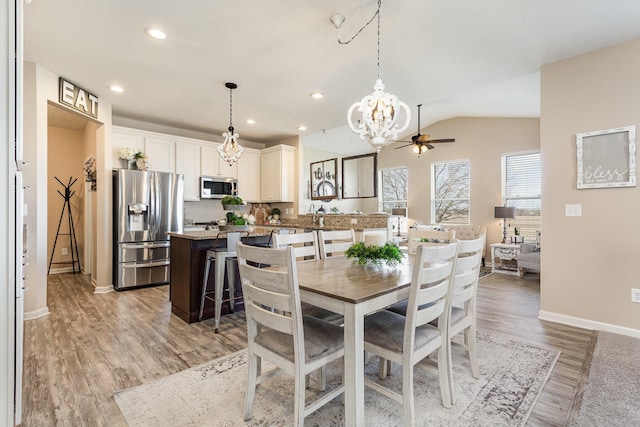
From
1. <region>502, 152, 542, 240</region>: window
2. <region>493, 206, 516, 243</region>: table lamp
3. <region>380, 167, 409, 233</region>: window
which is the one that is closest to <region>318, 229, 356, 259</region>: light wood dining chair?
<region>493, 206, 516, 243</region>: table lamp

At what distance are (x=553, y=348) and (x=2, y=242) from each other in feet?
11.7

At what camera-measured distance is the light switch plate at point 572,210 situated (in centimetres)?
303

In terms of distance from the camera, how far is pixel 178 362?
7.56 ft

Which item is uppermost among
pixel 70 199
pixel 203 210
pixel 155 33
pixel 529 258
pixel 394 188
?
pixel 155 33

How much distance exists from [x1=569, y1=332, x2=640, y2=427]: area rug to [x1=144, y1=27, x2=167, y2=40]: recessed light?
12.7 feet

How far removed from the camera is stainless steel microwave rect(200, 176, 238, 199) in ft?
17.8

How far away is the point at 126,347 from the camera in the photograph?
8.33ft

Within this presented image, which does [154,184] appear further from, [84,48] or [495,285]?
[495,285]

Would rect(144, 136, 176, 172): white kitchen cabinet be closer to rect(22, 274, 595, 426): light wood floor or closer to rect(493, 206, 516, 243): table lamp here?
rect(22, 274, 595, 426): light wood floor

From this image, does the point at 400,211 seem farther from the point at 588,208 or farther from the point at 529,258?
the point at 588,208

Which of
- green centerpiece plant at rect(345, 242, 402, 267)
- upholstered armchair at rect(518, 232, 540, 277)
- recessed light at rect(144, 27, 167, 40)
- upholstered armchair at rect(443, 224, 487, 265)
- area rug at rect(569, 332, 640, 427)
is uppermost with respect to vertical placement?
recessed light at rect(144, 27, 167, 40)

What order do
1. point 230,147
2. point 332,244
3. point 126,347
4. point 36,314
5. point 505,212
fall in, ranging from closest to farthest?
point 126,347, point 332,244, point 36,314, point 230,147, point 505,212

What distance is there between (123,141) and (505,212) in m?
6.67

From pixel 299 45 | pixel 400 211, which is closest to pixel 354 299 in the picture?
pixel 299 45
